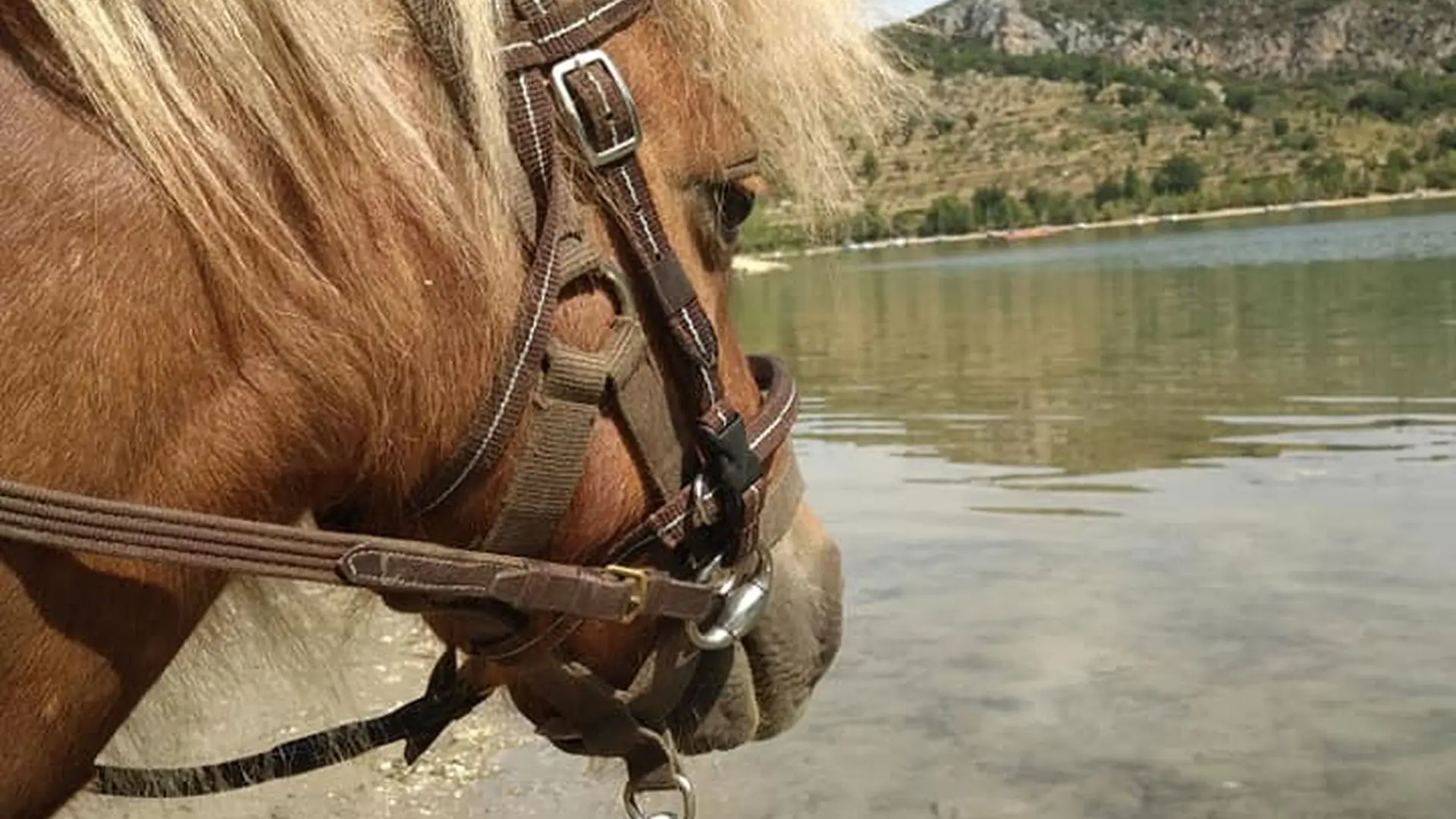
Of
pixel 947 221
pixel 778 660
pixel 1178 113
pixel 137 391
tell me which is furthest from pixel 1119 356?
pixel 1178 113

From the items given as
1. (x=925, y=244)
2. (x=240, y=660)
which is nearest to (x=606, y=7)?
(x=240, y=660)

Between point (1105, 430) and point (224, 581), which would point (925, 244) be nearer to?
point (1105, 430)

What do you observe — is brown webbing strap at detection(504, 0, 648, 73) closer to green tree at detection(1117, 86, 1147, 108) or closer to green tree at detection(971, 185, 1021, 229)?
green tree at detection(971, 185, 1021, 229)

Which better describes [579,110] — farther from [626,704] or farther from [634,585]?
[626,704]

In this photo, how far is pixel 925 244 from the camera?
113188 mm

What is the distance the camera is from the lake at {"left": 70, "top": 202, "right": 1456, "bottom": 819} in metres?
6.61

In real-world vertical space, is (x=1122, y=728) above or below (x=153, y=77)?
below

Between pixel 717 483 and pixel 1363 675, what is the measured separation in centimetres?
705

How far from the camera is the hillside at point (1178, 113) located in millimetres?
114750

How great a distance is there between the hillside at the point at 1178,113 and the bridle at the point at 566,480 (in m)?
86.9

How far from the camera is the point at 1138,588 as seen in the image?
395 inches

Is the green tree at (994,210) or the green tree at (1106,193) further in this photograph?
the green tree at (1106,193)

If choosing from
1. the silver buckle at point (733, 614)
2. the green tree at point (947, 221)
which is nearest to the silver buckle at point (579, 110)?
the silver buckle at point (733, 614)

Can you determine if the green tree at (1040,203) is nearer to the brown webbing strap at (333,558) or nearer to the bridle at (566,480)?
the bridle at (566,480)
